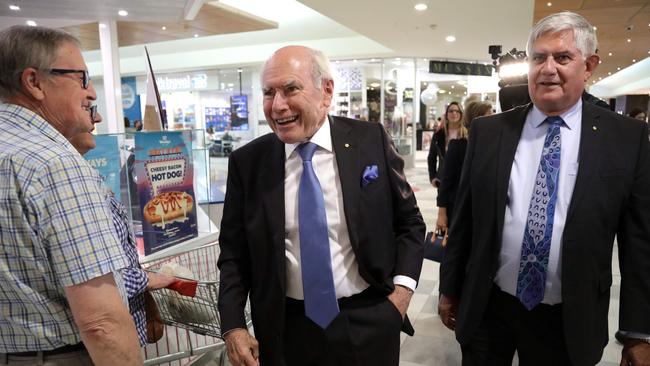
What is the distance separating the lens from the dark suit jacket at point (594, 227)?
142 cm

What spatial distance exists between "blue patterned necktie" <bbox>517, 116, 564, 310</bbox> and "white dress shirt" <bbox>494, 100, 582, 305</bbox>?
0.05ft

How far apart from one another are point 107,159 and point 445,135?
12.5ft

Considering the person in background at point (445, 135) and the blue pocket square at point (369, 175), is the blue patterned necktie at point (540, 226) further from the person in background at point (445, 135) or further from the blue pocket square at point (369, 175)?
the person in background at point (445, 135)

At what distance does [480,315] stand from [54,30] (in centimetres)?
168

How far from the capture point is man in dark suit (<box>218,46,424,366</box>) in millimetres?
1401

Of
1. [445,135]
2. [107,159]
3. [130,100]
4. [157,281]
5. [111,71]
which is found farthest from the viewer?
[130,100]

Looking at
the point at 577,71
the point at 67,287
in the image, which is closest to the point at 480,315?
the point at 577,71

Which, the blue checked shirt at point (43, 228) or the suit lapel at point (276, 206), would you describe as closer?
the blue checked shirt at point (43, 228)

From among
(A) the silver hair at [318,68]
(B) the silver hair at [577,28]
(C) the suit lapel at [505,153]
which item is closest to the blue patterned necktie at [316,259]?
(A) the silver hair at [318,68]

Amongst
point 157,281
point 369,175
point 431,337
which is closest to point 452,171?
point 431,337

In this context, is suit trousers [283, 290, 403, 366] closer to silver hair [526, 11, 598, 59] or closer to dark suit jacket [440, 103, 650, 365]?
dark suit jacket [440, 103, 650, 365]

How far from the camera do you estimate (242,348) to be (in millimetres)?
1392

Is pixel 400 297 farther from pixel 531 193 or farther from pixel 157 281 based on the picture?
pixel 157 281

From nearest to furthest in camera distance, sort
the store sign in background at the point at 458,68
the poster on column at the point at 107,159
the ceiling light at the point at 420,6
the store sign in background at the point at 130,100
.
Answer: the poster on column at the point at 107,159 < the ceiling light at the point at 420,6 < the store sign in background at the point at 458,68 < the store sign in background at the point at 130,100
